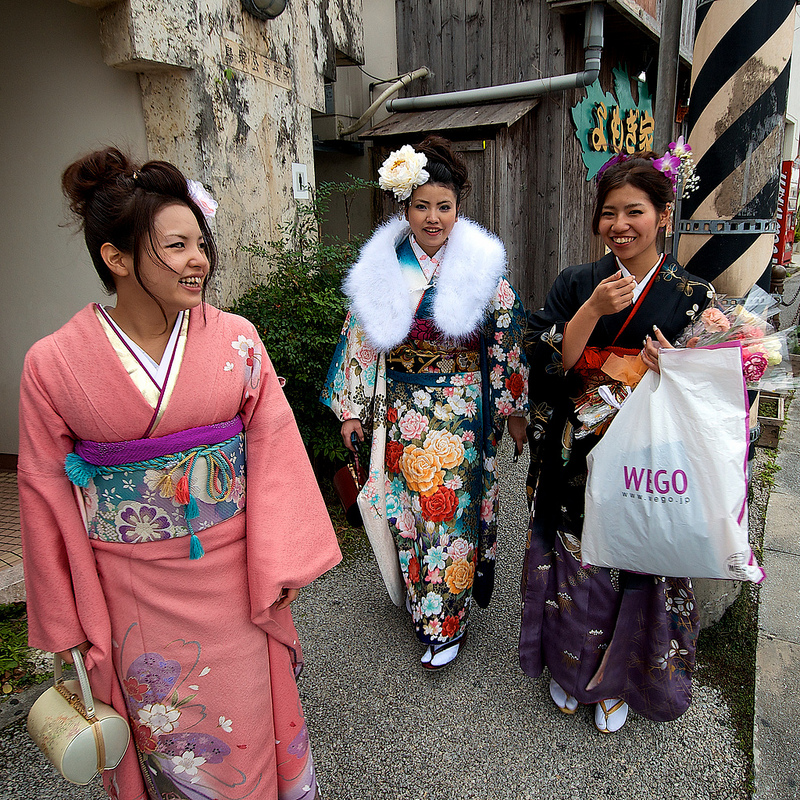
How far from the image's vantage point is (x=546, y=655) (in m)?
2.46

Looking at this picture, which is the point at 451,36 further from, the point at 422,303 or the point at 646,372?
the point at 646,372

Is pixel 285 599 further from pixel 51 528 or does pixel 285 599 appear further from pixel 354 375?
pixel 354 375

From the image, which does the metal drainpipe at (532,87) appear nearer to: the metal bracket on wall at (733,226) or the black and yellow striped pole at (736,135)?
the black and yellow striped pole at (736,135)

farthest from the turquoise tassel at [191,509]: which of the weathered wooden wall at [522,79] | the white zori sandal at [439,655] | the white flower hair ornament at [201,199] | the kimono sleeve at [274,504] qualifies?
the weathered wooden wall at [522,79]

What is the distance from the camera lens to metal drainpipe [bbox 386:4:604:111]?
5.21 meters

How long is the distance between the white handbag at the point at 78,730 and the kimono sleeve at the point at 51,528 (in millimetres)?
86

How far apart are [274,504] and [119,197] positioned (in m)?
0.90

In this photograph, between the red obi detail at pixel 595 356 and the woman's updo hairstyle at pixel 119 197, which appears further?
the red obi detail at pixel 595 356

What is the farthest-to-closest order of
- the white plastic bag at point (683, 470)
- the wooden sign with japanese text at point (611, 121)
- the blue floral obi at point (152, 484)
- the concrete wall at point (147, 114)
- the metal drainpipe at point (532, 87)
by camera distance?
the wooden sign with japanese text at point (611, 121)
the metal drainpipe at point (532, 87)
the concrete wall at point (147, 114)
the white plastic bag at point (683, 470)
the blue floral obi at point (152, 484)

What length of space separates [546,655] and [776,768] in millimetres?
848

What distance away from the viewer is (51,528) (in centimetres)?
152

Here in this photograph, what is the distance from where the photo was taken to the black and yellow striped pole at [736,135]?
8.02ft

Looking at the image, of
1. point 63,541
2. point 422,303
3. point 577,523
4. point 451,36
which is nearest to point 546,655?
point 577,523

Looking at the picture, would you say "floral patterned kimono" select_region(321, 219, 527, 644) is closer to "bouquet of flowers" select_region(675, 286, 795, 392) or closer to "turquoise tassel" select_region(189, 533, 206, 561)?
"bouquet of flowers" select_region(675, 286, 795, 392)
